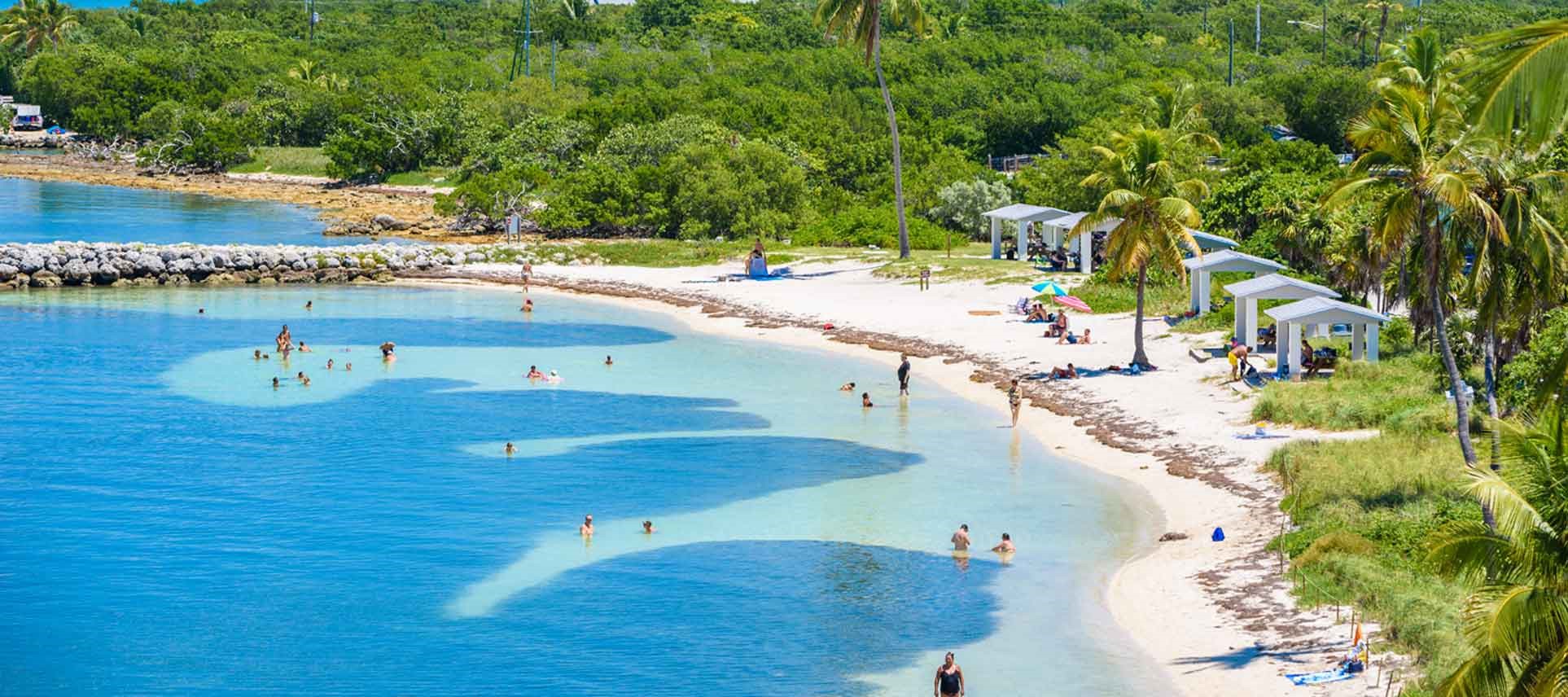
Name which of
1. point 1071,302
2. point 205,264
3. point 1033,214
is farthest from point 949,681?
point 205,264

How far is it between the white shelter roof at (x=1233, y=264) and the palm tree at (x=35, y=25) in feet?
490

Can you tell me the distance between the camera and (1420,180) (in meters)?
23.0

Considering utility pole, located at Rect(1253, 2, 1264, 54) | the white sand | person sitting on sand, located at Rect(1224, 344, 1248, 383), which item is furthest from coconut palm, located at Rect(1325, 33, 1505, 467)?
utility pole, located at Rect(1253, 2, 1264, 54)

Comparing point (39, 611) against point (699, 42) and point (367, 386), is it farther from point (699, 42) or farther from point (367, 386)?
point (699, 42)

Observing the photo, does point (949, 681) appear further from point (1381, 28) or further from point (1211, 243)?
point (1381, 28)

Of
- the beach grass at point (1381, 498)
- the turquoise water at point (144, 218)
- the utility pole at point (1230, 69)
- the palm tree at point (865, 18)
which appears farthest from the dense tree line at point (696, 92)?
the beach grass at point (1381, 498)

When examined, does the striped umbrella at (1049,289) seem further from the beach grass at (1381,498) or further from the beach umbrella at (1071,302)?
the beach grass at (1381,498)

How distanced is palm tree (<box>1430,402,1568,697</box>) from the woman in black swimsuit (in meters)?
9.08

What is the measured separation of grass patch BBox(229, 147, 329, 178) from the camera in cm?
11800

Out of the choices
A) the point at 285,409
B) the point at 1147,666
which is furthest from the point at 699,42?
the point at 1147,666

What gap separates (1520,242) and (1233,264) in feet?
75.2

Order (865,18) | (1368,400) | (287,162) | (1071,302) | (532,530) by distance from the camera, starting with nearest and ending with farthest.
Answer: (532,530) < (1368,400) < (1071,302) < (865,18) < (287,162)

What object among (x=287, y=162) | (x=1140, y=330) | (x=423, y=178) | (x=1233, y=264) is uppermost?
(x=287, y=162)

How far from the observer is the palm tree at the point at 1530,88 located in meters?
7.13
